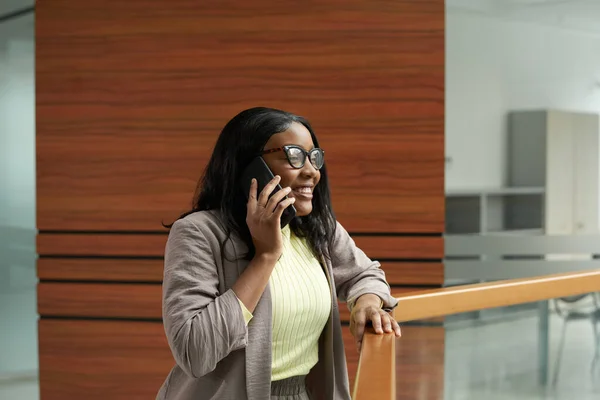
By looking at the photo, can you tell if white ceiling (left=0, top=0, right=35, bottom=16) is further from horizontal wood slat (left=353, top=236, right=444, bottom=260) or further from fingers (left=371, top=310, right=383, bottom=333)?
fingers (left=371, top=310, right=383, bottom=333)

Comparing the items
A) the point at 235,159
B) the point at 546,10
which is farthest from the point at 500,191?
the point at 235,159

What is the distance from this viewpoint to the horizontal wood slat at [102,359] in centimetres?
436

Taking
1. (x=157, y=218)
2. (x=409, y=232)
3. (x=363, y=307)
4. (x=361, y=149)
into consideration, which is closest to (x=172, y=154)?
(x=157, y=218)

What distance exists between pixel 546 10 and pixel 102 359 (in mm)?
3316

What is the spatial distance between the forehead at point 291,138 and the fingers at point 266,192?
0.52 feet

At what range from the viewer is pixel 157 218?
4.36m

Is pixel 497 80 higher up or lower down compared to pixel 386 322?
higher up

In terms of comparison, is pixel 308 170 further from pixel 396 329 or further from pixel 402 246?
pixel 402 246

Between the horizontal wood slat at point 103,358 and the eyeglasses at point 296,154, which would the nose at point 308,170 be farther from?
the horizontal wood slat at point 103,358

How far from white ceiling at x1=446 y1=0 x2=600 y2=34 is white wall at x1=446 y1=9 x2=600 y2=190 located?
4 centimetres

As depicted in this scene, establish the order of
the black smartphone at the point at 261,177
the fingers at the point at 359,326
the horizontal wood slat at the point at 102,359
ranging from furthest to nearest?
the horizontal wood slat at the point at 102,359 < the fingers at the point at 359,326 < the black smartphone at the point at 261,177

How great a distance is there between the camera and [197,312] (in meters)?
1.64

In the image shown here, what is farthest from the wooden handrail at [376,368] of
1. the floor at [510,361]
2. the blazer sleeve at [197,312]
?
the floor at [510,361]

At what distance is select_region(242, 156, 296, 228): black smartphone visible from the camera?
178 cm
